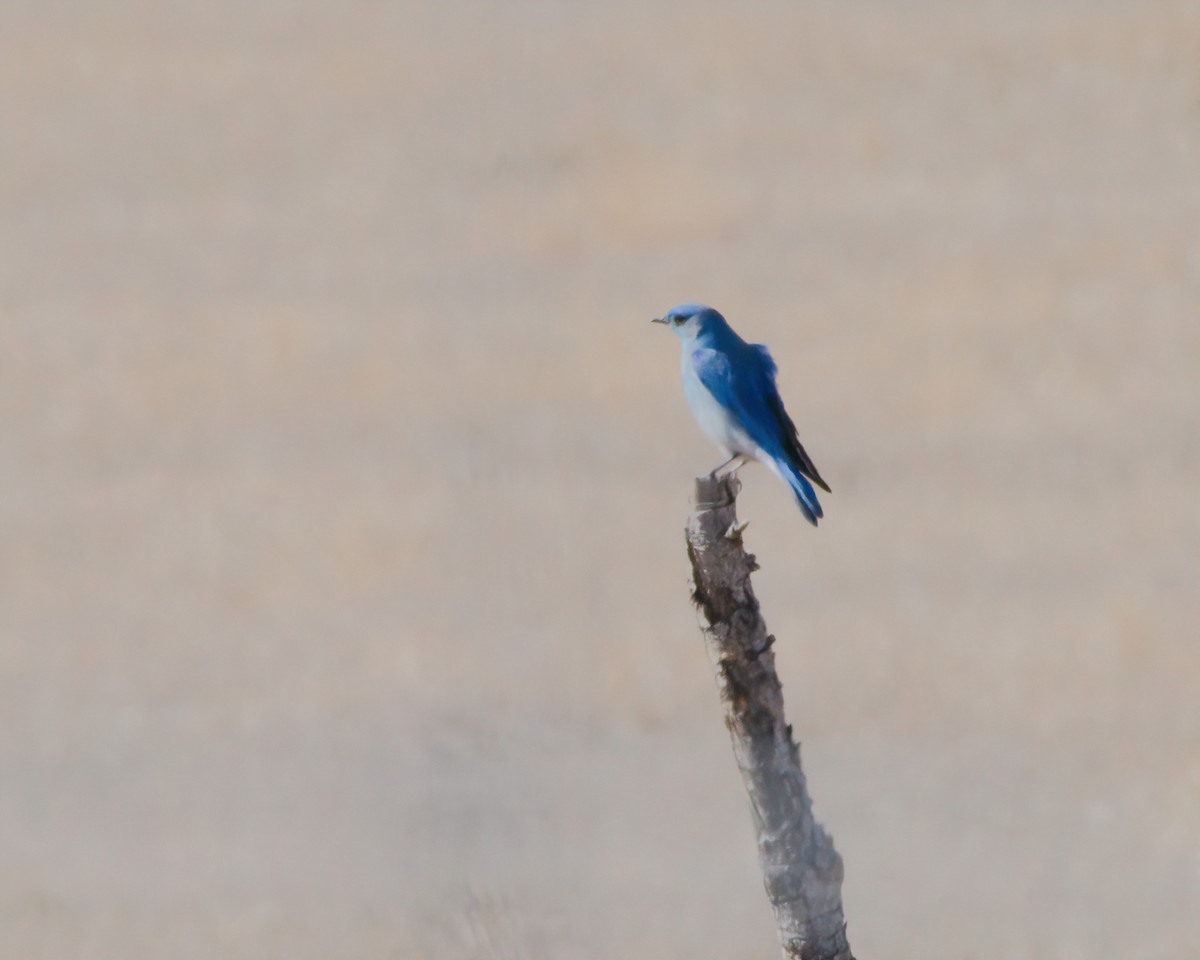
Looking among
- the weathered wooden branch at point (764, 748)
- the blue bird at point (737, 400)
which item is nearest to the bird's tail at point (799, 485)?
the blue bird at point (737, 400)

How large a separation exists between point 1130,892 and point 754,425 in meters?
2.15

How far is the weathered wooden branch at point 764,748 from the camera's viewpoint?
5.10 feet

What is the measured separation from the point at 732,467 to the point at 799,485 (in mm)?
95

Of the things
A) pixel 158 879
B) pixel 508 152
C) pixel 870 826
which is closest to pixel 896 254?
pixel 870 826

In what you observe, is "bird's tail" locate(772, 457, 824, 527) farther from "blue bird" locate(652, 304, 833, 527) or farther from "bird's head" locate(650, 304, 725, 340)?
"bird's head" locate(650, 304, 725, 340)

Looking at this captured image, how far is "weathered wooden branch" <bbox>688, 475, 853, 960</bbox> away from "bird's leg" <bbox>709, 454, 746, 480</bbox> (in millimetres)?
104

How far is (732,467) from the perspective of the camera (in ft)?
6.07

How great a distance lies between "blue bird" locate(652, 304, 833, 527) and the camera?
183cm

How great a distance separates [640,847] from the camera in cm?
372

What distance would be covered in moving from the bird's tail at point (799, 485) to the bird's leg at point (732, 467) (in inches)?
1.7

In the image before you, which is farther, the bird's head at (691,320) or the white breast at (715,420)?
the bird's head at (691,320)

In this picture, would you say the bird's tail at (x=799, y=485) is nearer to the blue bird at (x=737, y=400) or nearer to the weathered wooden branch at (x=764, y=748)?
the blue bird at (x=737, y=400)

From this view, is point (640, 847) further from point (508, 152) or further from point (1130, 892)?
point (508, 152)

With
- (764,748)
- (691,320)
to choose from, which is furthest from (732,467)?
(764,748)
